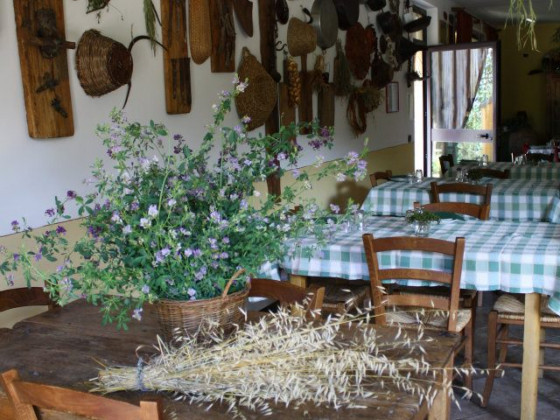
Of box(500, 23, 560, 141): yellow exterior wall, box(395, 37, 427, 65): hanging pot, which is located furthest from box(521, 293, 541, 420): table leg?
box(500, 23, 560, 141): yellow exterior wall

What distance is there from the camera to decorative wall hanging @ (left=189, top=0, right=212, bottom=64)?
163 inches

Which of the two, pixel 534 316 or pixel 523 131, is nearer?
pixel 534 316

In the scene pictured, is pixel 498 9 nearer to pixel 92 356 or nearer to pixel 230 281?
pixel 230 281

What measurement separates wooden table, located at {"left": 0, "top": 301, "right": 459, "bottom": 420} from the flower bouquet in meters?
0.18

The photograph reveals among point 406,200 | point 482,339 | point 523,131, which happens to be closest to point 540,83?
point 523,131

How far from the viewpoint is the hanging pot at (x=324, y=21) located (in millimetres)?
5695

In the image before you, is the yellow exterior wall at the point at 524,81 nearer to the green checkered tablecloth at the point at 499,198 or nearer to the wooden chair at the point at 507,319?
the green checkered tablecloth at the point at 499,198

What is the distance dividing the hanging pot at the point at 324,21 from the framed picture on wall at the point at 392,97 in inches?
70.4

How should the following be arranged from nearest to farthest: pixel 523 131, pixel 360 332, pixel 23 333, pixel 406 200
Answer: pixel 360 332
pixel 23 333
pixel 406 200
pixel 523 131

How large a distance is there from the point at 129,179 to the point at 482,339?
9.74ft

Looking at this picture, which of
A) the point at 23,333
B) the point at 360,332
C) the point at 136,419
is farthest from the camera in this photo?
the point at 23,333

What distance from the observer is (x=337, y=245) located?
316 centimetres

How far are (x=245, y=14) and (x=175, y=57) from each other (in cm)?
85

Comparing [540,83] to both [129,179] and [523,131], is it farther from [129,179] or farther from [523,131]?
[129,179]
